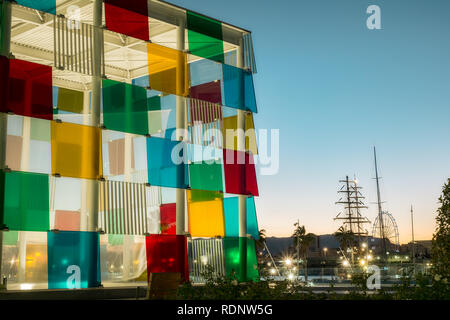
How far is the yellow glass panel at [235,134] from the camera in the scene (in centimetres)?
2214

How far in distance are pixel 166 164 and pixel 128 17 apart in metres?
4.99

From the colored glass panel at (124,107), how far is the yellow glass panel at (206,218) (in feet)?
10.6

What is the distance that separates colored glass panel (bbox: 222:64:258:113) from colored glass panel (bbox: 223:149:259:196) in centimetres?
186

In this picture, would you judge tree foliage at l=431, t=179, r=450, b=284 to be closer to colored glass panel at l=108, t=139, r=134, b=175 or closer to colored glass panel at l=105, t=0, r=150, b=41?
colored glass panel at l=105, t=0, r=150, b=41

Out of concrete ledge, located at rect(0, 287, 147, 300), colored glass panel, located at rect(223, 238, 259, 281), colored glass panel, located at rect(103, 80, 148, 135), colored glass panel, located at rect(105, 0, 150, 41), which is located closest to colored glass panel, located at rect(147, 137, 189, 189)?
colored glass panel, located at rect(103, 80, 148, 135)

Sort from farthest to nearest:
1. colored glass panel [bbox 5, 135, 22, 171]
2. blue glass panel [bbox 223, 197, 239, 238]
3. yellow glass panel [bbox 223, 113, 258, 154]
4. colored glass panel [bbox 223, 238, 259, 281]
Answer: yellow glass panel [bbox 223, 113, 258, 154] < blue glass panel [bbox 223, 197, 239, 238] < colored glass panel [bbox 223, 238, 259, 281] < colored glass panel [bbox 5, 135, 22, 171]

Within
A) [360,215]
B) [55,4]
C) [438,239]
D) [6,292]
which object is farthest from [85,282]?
[360,215]

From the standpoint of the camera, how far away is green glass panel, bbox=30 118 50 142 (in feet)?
54.6

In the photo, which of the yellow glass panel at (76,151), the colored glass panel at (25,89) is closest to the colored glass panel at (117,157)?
the yellow glass panel at (76,151)

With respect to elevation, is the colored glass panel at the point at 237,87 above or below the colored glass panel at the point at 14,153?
above

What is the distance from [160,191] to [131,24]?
5.69m

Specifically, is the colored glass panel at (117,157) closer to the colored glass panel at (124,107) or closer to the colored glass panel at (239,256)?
the colored glass panel at (124,107)
